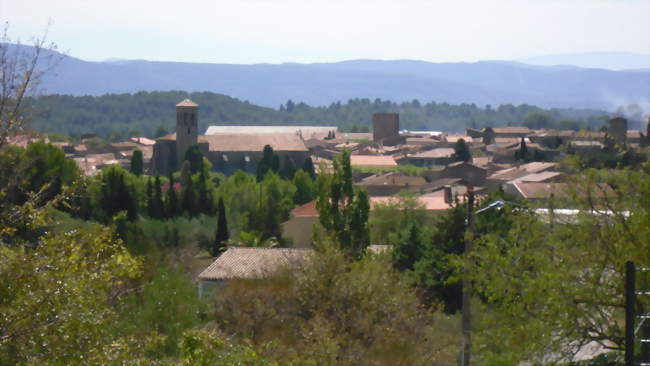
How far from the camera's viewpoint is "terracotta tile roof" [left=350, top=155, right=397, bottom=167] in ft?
331

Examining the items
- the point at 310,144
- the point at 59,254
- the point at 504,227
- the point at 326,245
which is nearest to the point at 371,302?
the point at 326,245

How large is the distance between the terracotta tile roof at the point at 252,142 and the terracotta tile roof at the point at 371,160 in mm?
5446

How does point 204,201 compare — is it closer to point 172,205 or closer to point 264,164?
Result: point 172,205

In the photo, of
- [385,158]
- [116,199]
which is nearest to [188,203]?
[116,199]

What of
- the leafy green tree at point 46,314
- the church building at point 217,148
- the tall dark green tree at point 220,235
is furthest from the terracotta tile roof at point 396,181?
the leafy green tree at point 46,314

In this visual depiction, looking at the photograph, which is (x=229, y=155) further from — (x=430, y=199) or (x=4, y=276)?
(x=4, y=276)

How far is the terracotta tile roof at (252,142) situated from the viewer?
99.7m

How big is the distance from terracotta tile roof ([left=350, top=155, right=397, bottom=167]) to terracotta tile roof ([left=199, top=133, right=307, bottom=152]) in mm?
5446

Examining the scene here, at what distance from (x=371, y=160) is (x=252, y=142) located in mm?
12001

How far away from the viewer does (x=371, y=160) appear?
103500 millimetres

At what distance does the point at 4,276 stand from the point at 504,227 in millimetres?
18839

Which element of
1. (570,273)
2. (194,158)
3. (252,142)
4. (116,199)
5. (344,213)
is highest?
(570,273)

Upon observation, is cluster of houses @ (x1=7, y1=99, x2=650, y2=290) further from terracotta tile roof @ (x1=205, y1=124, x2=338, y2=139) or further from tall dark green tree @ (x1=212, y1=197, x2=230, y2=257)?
terracotta tile roof @ (x1=205, y1=124, x2=338, y2=139)

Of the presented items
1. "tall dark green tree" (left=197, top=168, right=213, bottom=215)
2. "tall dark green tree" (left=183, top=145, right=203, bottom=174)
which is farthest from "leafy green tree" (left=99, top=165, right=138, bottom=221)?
"tall dark green tree" (left=183, top=145, right=203, bottom=174)
